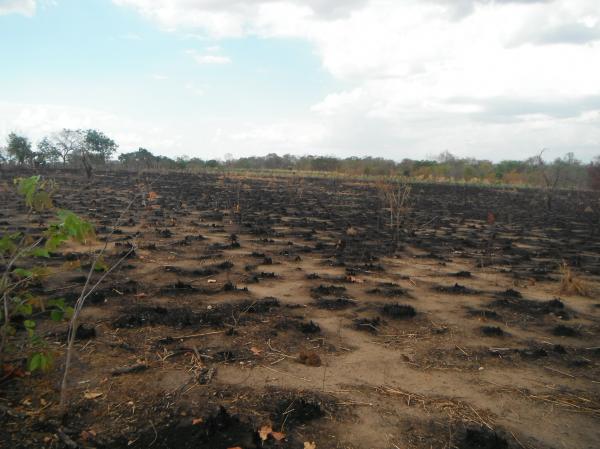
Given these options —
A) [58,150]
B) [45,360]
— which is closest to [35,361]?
[45,360]

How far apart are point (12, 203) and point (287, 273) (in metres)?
13.5

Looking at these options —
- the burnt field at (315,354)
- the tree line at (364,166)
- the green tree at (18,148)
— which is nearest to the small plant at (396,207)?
the burnt field at (315,354)

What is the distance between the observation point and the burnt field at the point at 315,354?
10.1 ft

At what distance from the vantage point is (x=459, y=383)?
390 cm

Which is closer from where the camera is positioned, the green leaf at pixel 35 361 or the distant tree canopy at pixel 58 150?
the green leaf at pixel 35 361

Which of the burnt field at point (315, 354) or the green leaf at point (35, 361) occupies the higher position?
the green leaf at point (35, 361)

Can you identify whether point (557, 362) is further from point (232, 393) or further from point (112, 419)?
point (112, 419)

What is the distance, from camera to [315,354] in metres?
4.24

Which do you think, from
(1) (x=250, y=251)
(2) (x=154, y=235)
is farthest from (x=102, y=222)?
(1) (x=250, y=251)

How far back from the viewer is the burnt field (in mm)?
3086

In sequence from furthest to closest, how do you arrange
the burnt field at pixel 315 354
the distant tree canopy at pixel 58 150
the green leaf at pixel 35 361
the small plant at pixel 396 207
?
the distant tree canopy at pixel 58 150 < the small plant at pixel 396 207 < the burnt field at pixel 315 354 < the green leaf at pixel 35 361

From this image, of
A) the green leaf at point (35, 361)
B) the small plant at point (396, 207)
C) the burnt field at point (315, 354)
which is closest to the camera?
the green leaf at point (35, 361)

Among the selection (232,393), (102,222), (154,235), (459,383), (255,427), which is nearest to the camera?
(255,427)

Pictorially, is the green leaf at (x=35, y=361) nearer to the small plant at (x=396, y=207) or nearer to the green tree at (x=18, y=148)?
the small plant at (x=396, y=207)
